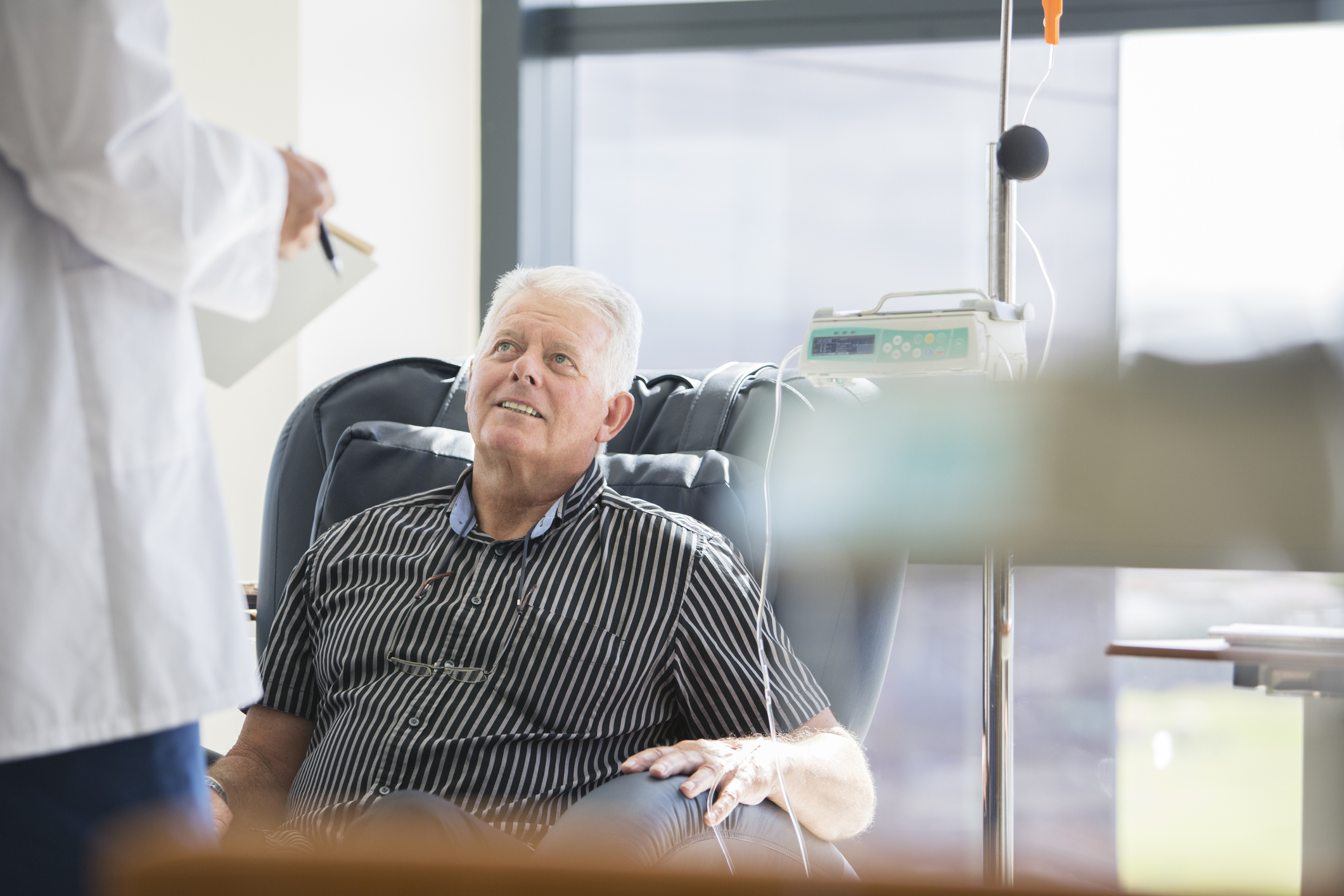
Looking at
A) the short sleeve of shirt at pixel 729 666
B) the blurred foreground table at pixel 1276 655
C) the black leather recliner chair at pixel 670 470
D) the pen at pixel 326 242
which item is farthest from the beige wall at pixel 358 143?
the blurred foreground table at pixel 1276 655

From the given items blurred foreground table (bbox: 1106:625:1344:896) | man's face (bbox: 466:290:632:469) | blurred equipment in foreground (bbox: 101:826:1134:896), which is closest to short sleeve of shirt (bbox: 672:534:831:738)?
man's face (bbox: 466:290:632:469)

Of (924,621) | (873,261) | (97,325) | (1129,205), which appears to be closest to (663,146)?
(873,261)

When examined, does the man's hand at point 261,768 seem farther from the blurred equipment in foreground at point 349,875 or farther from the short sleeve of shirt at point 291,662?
the blurred equipment in foreground at point 349,875

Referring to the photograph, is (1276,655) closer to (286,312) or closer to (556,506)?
(556,506)

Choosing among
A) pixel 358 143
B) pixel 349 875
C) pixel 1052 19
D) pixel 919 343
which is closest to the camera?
pixel 349 875

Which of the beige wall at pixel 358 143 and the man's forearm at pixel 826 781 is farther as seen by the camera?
the beige wall at pixel 358 143

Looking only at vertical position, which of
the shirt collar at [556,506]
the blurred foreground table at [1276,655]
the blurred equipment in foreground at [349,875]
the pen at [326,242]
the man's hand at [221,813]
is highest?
the pen at [326,242]

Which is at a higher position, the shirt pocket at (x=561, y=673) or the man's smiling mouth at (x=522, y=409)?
the man's smiling mouth at (x=522, y=409)

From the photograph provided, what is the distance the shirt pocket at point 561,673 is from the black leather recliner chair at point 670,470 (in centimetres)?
28

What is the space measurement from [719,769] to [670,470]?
588mm

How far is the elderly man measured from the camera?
1.34 metres

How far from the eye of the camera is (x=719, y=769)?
118cm

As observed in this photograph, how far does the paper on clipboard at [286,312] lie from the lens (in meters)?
0.97

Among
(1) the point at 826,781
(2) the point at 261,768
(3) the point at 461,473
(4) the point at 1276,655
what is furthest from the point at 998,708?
(2) the point at 261,768
